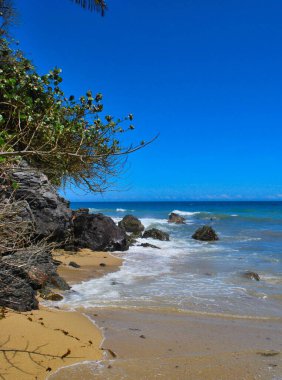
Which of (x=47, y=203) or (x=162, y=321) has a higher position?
(x=47, y=203)

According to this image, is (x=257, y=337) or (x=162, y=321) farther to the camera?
(x=162, y=321)

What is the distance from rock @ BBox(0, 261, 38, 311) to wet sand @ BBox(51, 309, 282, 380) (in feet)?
3.81

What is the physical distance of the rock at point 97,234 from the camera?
47.0ft

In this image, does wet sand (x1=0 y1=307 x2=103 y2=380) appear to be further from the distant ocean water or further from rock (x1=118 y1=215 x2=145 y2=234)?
rock (x1=118 y1=215 x2=145 y2=234)

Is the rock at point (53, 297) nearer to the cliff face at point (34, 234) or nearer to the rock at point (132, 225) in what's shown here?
the cliff face at point (34, 234)

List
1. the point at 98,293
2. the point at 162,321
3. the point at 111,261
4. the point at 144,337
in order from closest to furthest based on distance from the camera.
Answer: the point at 144,337, the point at 162,321, the point at 98,293, the point at 111,261

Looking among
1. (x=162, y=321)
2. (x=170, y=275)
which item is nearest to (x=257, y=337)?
(x=162, y=321)

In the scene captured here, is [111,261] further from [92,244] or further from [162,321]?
[162,321]

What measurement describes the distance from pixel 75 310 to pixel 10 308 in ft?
4.09

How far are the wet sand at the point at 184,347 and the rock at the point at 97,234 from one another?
7.73 meters

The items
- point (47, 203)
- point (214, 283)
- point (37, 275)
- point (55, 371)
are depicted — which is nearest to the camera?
point (55, 371)

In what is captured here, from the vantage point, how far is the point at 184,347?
5137 mm

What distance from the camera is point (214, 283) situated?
371 inches

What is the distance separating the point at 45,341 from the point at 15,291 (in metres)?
1.15
